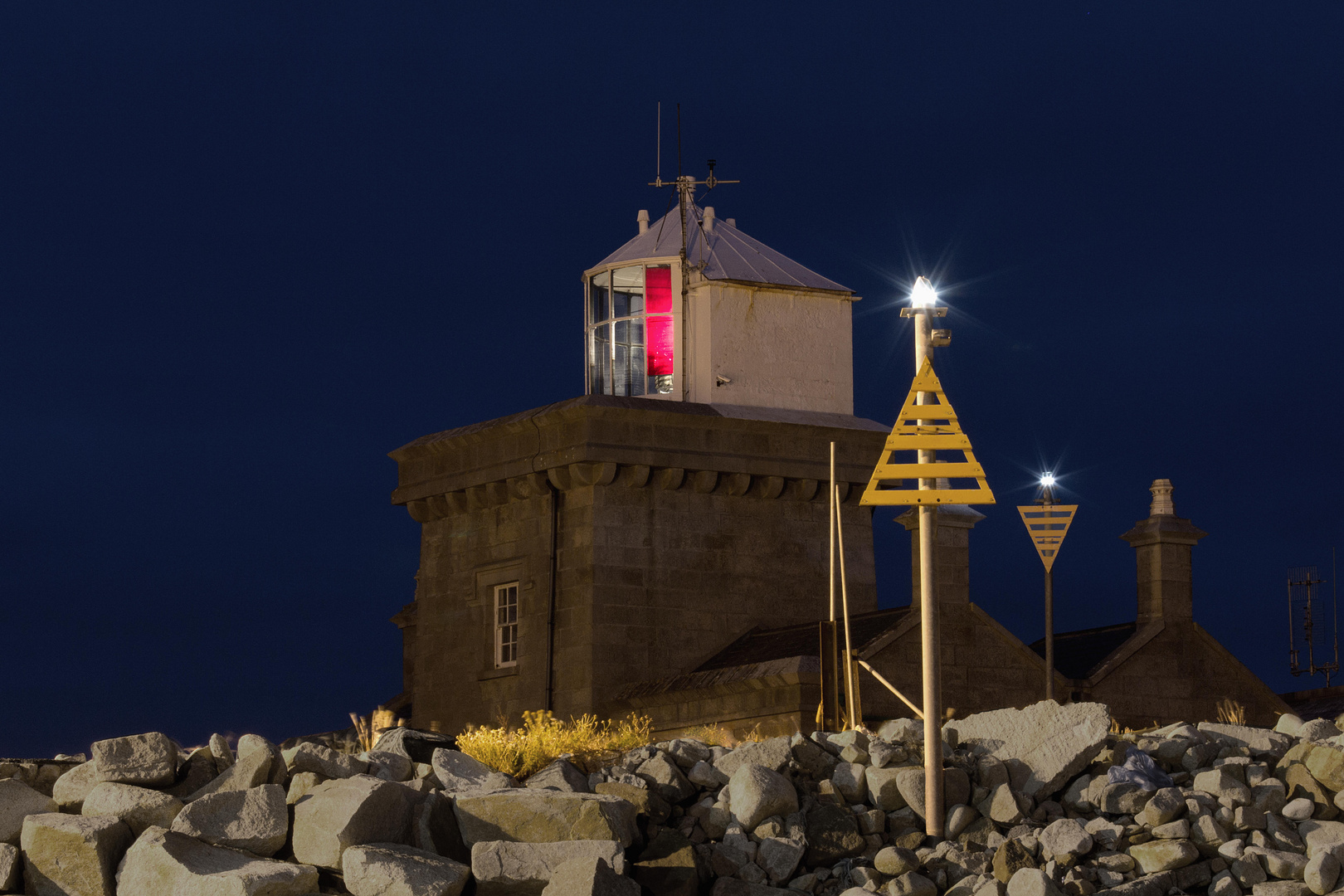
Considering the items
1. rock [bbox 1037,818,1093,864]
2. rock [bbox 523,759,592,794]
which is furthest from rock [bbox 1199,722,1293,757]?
rock [bbox 523,759,592,794]

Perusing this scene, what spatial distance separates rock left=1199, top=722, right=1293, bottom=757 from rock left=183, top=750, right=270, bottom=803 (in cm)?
838

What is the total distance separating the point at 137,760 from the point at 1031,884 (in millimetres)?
7322

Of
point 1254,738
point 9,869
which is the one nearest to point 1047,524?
point 1254,738

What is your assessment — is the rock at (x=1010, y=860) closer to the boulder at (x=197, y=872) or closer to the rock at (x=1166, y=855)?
the rock at (x=1166, y=855)

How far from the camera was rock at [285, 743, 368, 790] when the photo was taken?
17500mm

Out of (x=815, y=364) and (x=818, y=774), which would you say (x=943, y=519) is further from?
(x=818, y=774)

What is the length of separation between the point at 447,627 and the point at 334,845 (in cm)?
1613

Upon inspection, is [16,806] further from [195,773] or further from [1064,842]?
[1064,842]

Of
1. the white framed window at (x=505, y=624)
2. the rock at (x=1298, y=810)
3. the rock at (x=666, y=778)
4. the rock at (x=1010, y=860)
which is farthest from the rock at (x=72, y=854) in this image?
the white framed window at (x=505, y=624)

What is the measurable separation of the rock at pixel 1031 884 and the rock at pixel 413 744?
506 cm

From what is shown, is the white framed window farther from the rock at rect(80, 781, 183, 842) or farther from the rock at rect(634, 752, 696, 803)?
the rock at rect(80, 781, 183, 842)

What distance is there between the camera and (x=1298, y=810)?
17594 millimetres

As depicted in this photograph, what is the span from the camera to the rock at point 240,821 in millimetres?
16641

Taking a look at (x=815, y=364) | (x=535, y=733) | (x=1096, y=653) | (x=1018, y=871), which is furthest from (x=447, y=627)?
(x=1018, y=871)
